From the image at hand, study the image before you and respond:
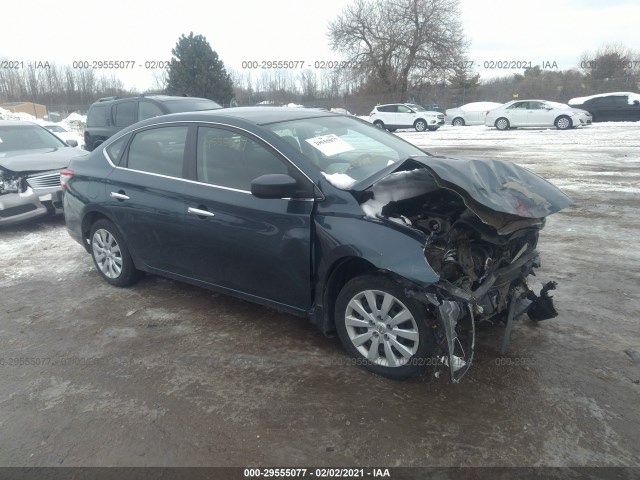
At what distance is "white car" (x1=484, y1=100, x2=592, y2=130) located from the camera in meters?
23.4

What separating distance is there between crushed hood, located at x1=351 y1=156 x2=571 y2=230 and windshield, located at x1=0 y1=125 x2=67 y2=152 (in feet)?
24.8

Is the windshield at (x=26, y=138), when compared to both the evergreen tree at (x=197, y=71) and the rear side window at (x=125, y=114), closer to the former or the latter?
the rear side window at (x=125, y=114)

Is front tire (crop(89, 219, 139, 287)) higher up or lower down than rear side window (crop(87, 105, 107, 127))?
lower down

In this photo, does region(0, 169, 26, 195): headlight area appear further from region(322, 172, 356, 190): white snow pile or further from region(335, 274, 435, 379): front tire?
region(335, 274, 435, 379): front tire

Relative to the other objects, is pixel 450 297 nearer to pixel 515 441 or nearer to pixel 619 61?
pixel 515 441

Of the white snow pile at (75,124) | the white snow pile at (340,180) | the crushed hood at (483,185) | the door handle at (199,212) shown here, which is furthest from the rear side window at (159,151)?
the white snow pile at (75,124)

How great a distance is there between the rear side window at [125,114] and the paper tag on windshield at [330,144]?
28.6ft

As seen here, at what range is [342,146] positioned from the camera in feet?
13.5

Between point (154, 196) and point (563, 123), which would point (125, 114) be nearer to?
point (154, 196)

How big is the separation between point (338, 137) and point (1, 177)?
578 centimetres

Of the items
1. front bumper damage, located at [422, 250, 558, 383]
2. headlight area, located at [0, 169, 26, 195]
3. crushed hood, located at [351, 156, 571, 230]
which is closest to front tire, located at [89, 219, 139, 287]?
crushed hood, located at [351, 156, 571, 230]

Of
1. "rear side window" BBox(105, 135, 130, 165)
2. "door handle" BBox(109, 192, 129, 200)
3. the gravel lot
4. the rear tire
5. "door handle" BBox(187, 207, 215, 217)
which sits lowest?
the gravel lot

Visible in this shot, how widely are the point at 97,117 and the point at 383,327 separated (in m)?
11.5

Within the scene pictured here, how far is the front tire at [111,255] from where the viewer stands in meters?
5.01
